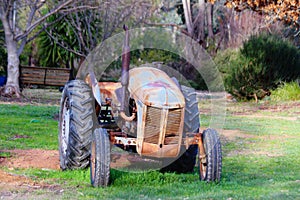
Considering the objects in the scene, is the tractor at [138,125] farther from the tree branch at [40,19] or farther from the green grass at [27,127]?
the tree branch at [40,19]

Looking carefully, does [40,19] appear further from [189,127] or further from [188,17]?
[188,17]

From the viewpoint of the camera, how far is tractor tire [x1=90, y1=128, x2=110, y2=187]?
683 centimetres

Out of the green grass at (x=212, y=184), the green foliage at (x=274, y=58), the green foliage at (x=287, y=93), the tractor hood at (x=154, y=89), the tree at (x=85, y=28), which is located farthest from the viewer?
the tree at (x=85, y=28)

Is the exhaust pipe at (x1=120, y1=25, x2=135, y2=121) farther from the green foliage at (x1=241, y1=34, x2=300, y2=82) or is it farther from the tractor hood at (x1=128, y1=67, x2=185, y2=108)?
the green foliage at (x1=241, y1=34, x2=300, y2=82)

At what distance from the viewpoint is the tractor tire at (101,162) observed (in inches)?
269

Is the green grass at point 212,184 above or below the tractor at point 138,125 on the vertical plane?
below

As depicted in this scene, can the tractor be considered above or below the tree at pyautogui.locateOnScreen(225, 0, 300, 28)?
below

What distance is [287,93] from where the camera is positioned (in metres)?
23.3

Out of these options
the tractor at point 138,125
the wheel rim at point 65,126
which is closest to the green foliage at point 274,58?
the wheel rim at point 65,126

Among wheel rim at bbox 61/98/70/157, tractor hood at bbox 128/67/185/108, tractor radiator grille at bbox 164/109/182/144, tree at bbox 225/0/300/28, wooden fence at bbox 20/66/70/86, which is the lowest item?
wooden fence at bbox 20/66/70/86

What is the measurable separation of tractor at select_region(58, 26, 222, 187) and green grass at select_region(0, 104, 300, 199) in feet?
0.75

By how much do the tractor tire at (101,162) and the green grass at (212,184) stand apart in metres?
0.11

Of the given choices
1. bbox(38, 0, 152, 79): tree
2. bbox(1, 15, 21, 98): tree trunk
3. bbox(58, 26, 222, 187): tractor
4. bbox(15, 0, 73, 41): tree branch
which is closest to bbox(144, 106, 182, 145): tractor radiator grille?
bbox(58, 26, 222, 187): tractor

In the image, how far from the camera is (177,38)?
137ft
